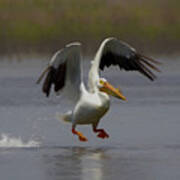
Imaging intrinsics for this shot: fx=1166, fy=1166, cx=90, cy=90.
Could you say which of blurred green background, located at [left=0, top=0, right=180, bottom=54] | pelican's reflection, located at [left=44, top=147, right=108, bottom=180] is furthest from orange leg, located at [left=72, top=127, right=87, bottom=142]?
blurred green background, located at [left=0, top=0, right=180, bottom=54]

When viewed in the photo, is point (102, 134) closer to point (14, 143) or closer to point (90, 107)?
point (90, 107)

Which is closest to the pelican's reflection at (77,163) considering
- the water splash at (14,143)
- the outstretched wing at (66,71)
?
the water splash at (14,143)

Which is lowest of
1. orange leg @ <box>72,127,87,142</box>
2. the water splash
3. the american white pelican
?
the water splash

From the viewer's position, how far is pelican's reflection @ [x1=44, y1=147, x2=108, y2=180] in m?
11.2

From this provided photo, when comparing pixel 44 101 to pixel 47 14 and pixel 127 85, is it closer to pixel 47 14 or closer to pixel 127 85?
pixel 127 85

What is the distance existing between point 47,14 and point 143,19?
2.62 meters

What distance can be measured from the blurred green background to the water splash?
14.5 meters

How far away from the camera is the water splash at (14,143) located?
45.1ft

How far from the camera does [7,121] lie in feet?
51.6

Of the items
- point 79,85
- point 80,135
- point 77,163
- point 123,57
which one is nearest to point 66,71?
point 79,85

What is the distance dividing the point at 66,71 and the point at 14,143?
1.08m

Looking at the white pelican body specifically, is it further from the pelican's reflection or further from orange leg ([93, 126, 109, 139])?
the pelican's reflection

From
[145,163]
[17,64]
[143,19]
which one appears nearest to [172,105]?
[145,163]

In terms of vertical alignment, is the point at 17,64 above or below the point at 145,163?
below
